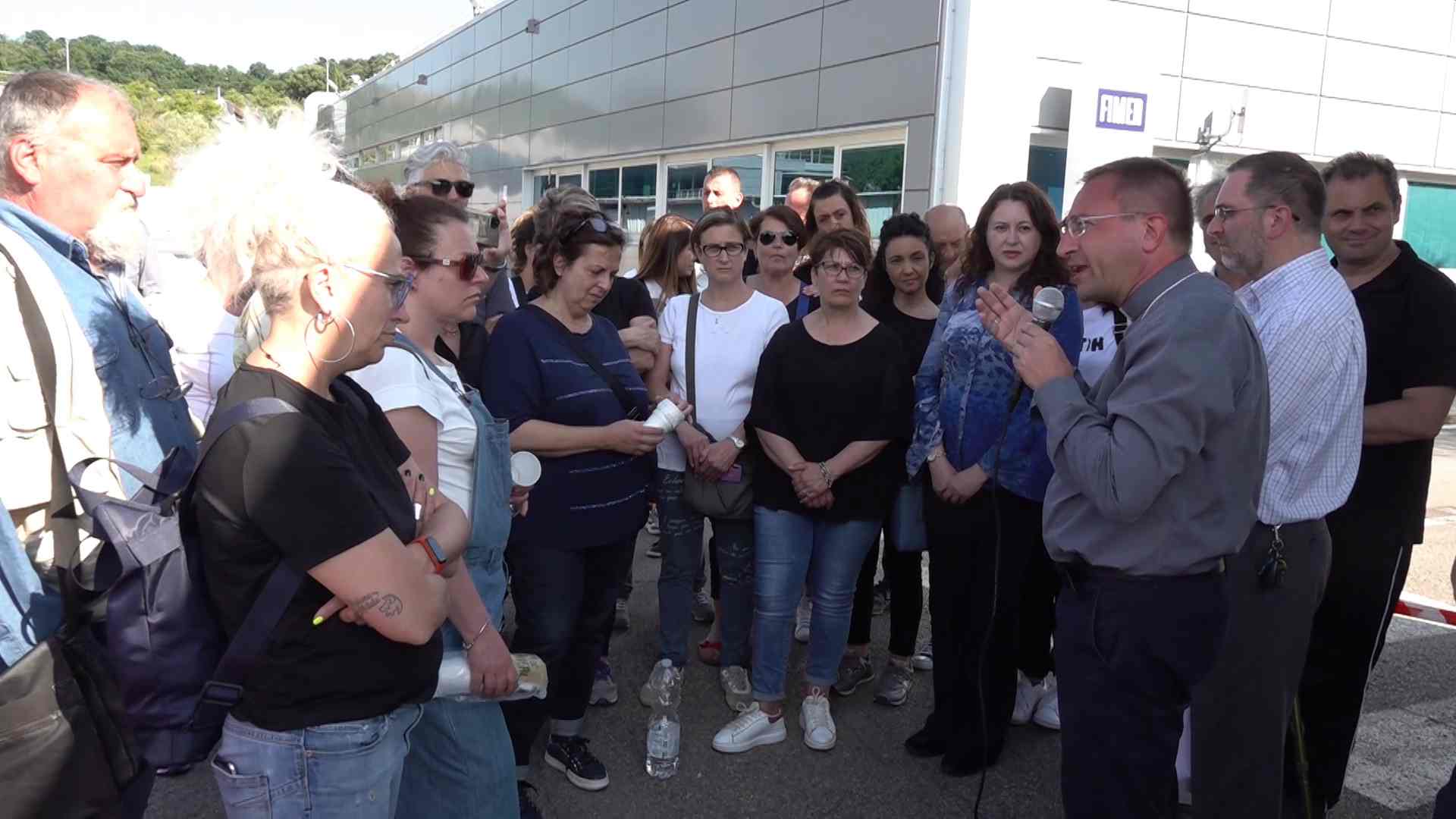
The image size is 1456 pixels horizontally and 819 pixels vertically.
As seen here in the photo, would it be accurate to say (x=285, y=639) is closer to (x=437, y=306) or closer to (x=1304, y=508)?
(x=437, y=306)

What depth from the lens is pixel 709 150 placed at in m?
14.7

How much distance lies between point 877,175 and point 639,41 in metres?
Result: 6.87

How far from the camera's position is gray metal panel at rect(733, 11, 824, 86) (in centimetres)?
1201

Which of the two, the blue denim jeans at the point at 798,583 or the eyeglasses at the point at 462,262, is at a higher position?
the eyeglasses at the point at 462,262

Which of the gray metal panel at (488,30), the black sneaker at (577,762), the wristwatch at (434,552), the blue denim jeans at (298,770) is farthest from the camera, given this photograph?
the gray metal panel at (488,30)

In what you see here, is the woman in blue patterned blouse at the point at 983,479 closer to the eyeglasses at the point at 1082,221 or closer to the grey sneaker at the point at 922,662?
the grey sneaker at the point at 922,662

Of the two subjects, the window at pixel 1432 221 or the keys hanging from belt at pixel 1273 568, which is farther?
the window at pixel 1432 221

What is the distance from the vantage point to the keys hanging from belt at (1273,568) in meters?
2.67

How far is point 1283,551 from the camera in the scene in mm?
2699

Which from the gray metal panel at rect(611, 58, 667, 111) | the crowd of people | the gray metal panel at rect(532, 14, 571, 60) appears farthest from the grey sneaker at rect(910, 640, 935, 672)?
the gray metal panel at rect(532, 14, 571, 60)

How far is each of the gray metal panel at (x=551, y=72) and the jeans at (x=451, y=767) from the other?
18.8m

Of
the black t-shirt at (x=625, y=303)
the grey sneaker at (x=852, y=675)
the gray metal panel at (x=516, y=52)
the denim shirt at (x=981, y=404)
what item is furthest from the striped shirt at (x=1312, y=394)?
the gray metal panel at (x=516, y=52)

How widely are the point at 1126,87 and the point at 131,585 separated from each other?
10.4 m

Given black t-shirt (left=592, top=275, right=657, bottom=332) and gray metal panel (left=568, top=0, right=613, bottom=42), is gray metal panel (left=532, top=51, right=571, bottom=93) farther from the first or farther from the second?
black t-shirt (left=592, top=275, right=657, bottom=332)
